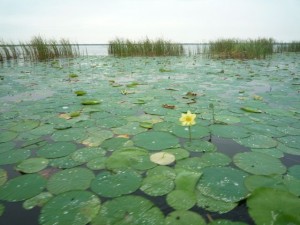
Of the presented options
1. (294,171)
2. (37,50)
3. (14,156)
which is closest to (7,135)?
(14,156)

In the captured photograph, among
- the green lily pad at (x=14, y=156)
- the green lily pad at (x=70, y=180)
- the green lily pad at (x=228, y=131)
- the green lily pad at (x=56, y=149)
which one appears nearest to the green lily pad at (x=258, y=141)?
the green lily pad at (x=228, y=131)

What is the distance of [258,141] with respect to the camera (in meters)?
2.17

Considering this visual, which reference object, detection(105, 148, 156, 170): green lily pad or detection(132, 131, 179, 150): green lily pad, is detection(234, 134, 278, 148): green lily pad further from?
detection(105, 148, 156, 170): green lily pad

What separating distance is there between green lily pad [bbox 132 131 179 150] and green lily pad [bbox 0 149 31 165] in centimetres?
96

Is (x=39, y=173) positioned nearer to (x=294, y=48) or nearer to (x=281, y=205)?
(x=281, y=205)

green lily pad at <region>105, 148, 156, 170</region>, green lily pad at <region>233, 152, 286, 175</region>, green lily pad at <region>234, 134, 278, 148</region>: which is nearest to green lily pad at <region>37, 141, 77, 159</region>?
green lily pad at <region>105, 148, 156, 170</region>

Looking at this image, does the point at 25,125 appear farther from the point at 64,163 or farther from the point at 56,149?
the point at 64,163

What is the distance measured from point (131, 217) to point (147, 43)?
45.8 ft

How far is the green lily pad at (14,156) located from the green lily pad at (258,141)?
1931 mm

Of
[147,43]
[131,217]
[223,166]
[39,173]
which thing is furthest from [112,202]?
[147,43]

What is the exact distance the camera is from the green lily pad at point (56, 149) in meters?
1.97

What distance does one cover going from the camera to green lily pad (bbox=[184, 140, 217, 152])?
2.03 meters

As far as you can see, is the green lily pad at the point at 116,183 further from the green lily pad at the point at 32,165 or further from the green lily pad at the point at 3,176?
the green lily pad at the point at 3,176

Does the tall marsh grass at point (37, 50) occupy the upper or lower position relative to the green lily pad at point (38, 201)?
upper
